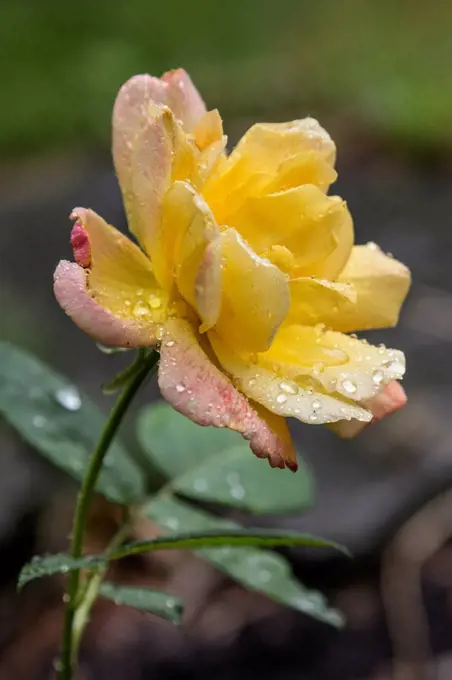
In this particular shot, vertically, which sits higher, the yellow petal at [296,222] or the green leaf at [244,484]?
the yellow petal at [296,222]

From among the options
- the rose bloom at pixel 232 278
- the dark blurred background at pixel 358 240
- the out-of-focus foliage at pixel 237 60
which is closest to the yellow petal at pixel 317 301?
the rose bloom at pixel 232 278

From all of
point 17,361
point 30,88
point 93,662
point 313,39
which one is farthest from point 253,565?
point 313,39

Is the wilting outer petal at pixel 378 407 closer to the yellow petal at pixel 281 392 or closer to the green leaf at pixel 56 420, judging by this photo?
the yellow petal at pixel 281 392

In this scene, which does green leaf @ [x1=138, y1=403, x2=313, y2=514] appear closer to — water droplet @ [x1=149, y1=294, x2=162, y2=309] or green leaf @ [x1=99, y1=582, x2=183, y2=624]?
green leaf @ [x1=99, y1=582, x2=183, y2=624]

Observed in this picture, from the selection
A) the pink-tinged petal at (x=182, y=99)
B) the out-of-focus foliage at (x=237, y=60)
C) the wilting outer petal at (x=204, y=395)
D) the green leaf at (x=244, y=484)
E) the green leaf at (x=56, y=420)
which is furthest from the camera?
the out-of-focus foliage at (x=237, y=60)

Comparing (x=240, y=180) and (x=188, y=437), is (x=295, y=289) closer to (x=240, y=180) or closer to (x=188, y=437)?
(x=240, y=180)

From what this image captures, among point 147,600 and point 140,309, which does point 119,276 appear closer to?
point 140,309

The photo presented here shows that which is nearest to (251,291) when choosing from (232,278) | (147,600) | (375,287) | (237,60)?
(232,278)
